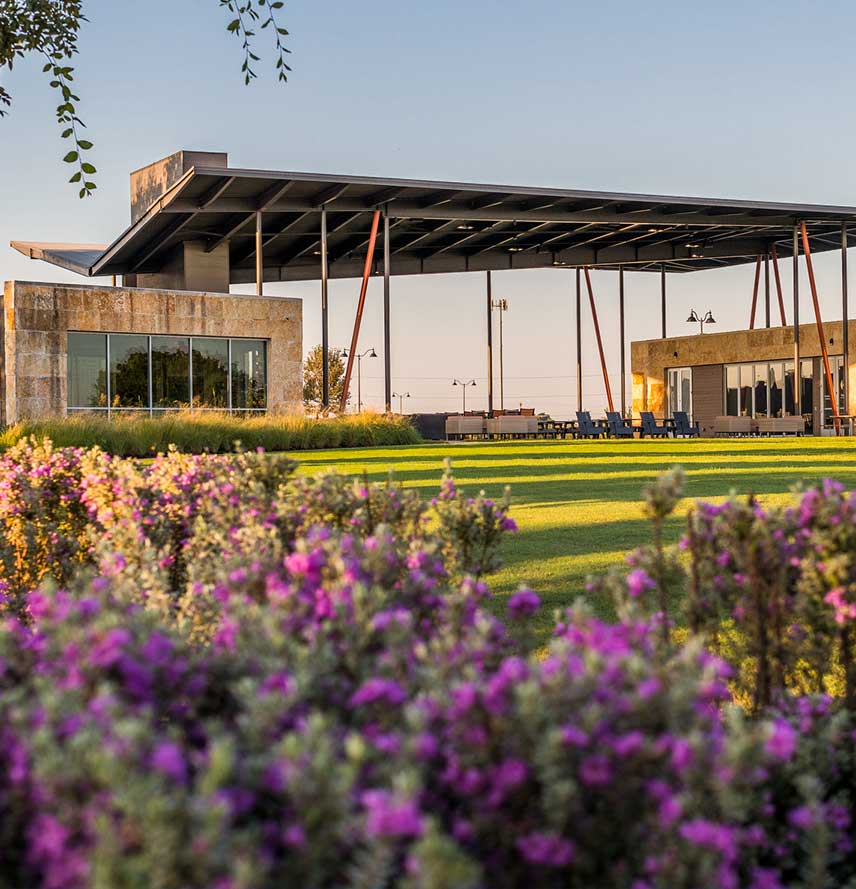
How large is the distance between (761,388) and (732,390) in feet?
4.55

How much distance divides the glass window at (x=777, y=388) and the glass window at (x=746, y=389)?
107cm

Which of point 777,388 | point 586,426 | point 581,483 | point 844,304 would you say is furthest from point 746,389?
point 581,483

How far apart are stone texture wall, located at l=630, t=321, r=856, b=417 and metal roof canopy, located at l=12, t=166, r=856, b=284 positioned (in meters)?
3.11

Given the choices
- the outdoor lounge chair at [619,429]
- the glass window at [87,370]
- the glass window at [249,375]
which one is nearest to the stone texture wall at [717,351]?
the outdoor lounge chair at [619,429]

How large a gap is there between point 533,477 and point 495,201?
18.5 meters

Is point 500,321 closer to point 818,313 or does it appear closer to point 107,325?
point 818,313

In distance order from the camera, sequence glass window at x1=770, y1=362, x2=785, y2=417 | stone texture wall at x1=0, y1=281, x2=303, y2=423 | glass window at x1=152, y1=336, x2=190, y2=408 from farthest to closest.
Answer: glass window at x1=770, y1=362, x2=785, y2=417 < glass window at x1=152, y1=336, x2=190, y2=408 < stone texture wall at x1=0, y1=281, x2=303, y2=423

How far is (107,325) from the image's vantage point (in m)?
25.4

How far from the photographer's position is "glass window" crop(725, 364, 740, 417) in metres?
40.7

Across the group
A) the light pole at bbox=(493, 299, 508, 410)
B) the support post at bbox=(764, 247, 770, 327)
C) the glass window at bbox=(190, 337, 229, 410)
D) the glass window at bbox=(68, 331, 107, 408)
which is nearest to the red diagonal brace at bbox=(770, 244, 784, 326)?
the support post at bbox=(764, 247, 770, 327)

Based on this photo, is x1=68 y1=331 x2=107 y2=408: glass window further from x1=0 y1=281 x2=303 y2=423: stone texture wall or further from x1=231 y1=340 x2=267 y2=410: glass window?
x1=231 y1=340 x2=267 y2=410: glass window

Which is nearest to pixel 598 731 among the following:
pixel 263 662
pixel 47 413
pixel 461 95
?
pixel 263 662

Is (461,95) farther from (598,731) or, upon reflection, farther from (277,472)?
(598,731)

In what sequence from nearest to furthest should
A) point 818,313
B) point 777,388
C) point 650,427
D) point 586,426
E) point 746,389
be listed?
point 818,313
point 586,426
point 650,427
point 777,388
point 746,389
